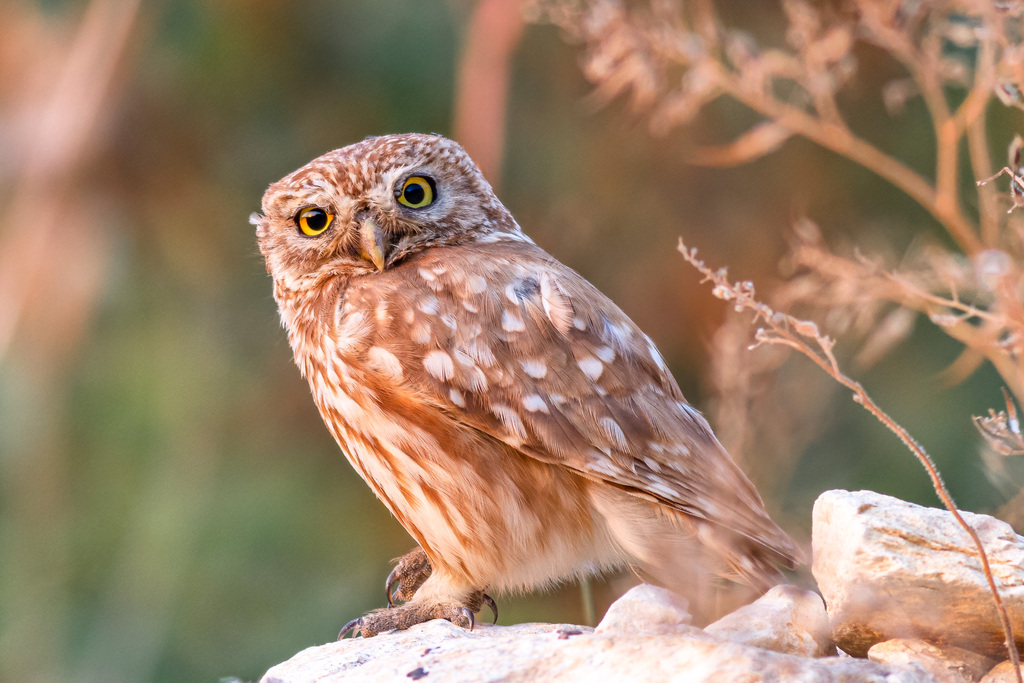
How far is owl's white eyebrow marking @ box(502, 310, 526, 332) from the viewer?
2027 mm

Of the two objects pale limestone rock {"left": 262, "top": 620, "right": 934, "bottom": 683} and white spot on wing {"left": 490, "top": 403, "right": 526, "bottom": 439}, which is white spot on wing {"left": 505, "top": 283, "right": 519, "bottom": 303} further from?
pale limestone rock {"left": 262, "top": 620, "right": 934, "bottom": 683}

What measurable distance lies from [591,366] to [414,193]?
640 millimetres

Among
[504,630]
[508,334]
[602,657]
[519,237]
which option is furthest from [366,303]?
[602,657]

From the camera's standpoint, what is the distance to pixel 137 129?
4.89 m

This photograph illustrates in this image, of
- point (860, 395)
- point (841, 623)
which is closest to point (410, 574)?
point (841, 623)

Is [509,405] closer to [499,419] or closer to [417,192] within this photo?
[499,419]

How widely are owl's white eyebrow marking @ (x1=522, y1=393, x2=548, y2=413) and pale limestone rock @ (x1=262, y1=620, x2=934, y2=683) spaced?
42 cm

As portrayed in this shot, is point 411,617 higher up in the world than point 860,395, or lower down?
lower down

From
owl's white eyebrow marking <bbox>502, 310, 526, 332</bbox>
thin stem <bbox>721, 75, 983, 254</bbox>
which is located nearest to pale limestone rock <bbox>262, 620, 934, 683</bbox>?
owl's white eyebrow marking <bbox>502, 310, 526, 332</bbox>

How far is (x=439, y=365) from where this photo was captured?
2.00 meters

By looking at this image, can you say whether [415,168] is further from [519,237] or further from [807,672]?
[807,672]

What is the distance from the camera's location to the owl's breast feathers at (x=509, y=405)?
6.28 feet

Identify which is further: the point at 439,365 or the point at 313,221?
the point at 313,221

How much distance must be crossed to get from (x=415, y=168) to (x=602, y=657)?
132 centimetres
